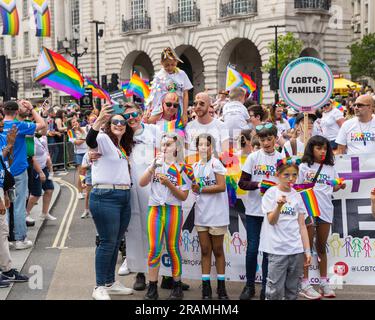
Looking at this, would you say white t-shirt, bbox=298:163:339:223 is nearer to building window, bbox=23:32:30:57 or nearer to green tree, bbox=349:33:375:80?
green tree, bbox=349:33:375:80

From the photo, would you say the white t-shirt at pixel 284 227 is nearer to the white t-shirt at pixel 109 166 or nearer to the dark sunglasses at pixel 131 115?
the white t-shirt at pixel 109 166

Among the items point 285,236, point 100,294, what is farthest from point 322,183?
point 100,294

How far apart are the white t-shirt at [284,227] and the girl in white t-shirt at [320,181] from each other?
72 centimetres

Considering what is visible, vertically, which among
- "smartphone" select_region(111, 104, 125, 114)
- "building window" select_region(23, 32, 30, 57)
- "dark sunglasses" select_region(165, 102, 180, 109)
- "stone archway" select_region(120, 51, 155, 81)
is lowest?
"smartphone" select_region(111, 104, 125, 114)

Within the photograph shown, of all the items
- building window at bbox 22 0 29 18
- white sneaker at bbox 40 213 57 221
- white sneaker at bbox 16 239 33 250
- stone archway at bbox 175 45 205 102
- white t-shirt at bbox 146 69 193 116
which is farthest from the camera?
building window at bbox 22 0 29 18

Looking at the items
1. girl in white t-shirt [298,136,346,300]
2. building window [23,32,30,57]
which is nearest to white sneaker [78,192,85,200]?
girl in white t-shirt [298,136,346,300]

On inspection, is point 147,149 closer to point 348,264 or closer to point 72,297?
point 72,297

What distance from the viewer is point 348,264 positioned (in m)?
7.42

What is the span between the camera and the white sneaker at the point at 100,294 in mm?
7037

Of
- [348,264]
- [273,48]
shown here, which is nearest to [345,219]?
[348,264]

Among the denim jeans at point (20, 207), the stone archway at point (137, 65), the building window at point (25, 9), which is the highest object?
the building window at point (25, 9)

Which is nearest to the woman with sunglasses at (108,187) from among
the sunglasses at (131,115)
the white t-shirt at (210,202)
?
the sunglasses at (131,115)

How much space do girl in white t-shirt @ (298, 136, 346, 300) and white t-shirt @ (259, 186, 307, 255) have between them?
2.36ft

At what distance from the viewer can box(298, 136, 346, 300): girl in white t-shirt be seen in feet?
23.5
